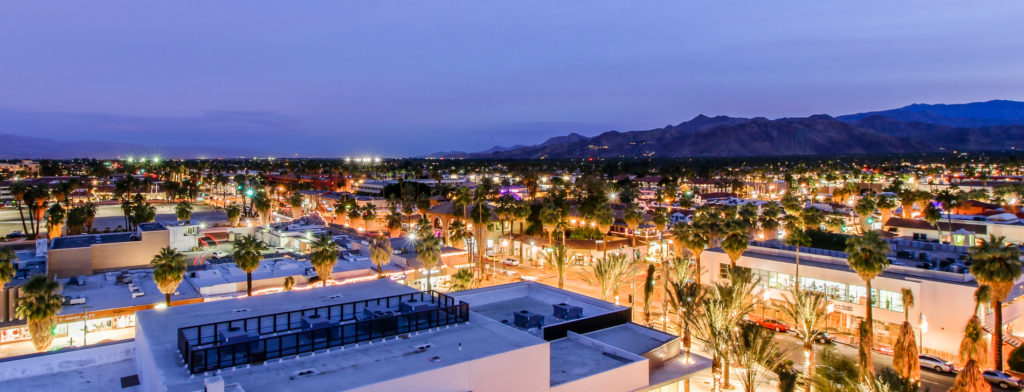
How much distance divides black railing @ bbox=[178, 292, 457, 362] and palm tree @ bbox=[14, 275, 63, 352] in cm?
1289

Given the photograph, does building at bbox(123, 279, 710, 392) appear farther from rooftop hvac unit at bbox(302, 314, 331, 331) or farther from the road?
the road

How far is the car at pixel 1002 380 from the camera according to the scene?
2595cm

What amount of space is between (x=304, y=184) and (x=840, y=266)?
11163 cm

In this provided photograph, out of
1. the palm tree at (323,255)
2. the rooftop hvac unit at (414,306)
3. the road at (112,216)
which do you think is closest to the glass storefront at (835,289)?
the rooftop hvac unit at (414,306)

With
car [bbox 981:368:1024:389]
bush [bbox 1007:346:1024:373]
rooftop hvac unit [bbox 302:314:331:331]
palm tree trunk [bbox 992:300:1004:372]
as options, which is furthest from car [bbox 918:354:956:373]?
rooftop hvac unit [bbox 302:314:331:331]

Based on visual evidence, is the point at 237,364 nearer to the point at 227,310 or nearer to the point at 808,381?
the point at 227,310

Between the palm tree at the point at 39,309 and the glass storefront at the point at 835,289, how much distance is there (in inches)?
1519

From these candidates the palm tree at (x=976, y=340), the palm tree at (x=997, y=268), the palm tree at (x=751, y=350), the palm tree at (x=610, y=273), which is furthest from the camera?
the palm tree at (x=610, y=273)

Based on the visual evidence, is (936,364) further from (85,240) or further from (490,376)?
(85,240)

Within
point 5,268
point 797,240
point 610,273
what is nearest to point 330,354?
point 610,273

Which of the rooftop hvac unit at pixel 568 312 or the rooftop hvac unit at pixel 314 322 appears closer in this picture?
the rooftop hvac unit at pixel 314 322

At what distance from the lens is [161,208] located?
4016 inches

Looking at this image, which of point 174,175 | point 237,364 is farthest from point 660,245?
point 174,175

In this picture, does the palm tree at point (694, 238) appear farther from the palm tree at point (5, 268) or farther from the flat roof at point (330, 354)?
the palm tree at point (5, 268)
